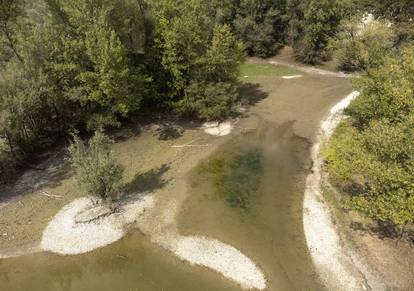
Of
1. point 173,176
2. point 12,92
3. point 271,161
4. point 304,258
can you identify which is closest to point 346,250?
point 304,258

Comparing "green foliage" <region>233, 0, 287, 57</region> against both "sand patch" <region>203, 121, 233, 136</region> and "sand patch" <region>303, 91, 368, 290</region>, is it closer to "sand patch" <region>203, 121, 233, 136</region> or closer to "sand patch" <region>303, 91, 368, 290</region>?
"sand patch" <region>203, 121, 233, 136</region>

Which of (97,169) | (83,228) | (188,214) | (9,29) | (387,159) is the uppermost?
(9,29)

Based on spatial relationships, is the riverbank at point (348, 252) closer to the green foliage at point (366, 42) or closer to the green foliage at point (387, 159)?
the green foliage at point (387, 159)

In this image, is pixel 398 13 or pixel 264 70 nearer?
pixel 398 13

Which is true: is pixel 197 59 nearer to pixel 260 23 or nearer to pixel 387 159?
pixel 387 159

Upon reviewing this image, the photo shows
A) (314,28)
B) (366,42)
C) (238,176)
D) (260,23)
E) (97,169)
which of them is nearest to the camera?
(97,169)

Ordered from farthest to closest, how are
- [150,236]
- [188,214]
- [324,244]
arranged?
[188,214]
[150,236]
[324,244]

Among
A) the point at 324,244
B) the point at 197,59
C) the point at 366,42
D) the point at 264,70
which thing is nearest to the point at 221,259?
the point at 324,244

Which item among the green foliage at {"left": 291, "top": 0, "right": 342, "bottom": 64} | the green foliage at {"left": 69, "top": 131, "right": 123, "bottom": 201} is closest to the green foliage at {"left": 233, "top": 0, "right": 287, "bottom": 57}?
the green foliage at {"left": 291, "top": 0, "right": 342, "bottom": 64}
